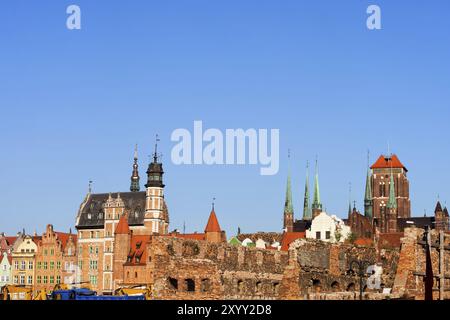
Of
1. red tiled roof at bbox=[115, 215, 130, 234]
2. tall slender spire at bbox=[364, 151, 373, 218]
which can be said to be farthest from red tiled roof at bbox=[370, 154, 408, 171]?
red tiled roof at bbox=[115, 215, 130, 234]

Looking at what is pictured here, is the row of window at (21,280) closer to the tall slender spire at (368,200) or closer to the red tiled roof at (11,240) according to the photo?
the red tiled roof at (11,240)

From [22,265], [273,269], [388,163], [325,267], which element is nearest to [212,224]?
[22,265]

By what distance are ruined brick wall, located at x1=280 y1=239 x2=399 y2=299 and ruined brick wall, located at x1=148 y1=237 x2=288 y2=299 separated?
423 centimetres

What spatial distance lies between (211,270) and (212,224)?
167 feet

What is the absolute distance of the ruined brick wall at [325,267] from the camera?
4966 cm

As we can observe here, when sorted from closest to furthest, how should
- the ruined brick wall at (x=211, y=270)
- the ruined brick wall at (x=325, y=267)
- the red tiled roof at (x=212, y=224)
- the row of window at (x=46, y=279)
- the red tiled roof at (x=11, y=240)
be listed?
the ruined brick wall at (x=211, y=270) < the ruined brick wall at (x=325, y=267) < the red tiled roof at (x=212, y=224) < the row of window at (x=46, y=279) < the red tiled roof at (x=11, y=240)

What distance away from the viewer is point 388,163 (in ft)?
592

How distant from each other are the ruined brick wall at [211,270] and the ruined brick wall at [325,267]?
4.23 metres

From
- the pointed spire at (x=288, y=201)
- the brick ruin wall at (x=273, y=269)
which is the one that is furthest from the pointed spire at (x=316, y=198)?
the brick ruin wall at (x=273, y=269)

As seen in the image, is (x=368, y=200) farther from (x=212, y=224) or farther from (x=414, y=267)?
(x=414, y=267)

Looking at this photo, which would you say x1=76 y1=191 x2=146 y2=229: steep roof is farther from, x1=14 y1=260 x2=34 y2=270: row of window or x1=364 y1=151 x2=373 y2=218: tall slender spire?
x1=364 y1=151 x2=373 y2=218: tall slender spire
